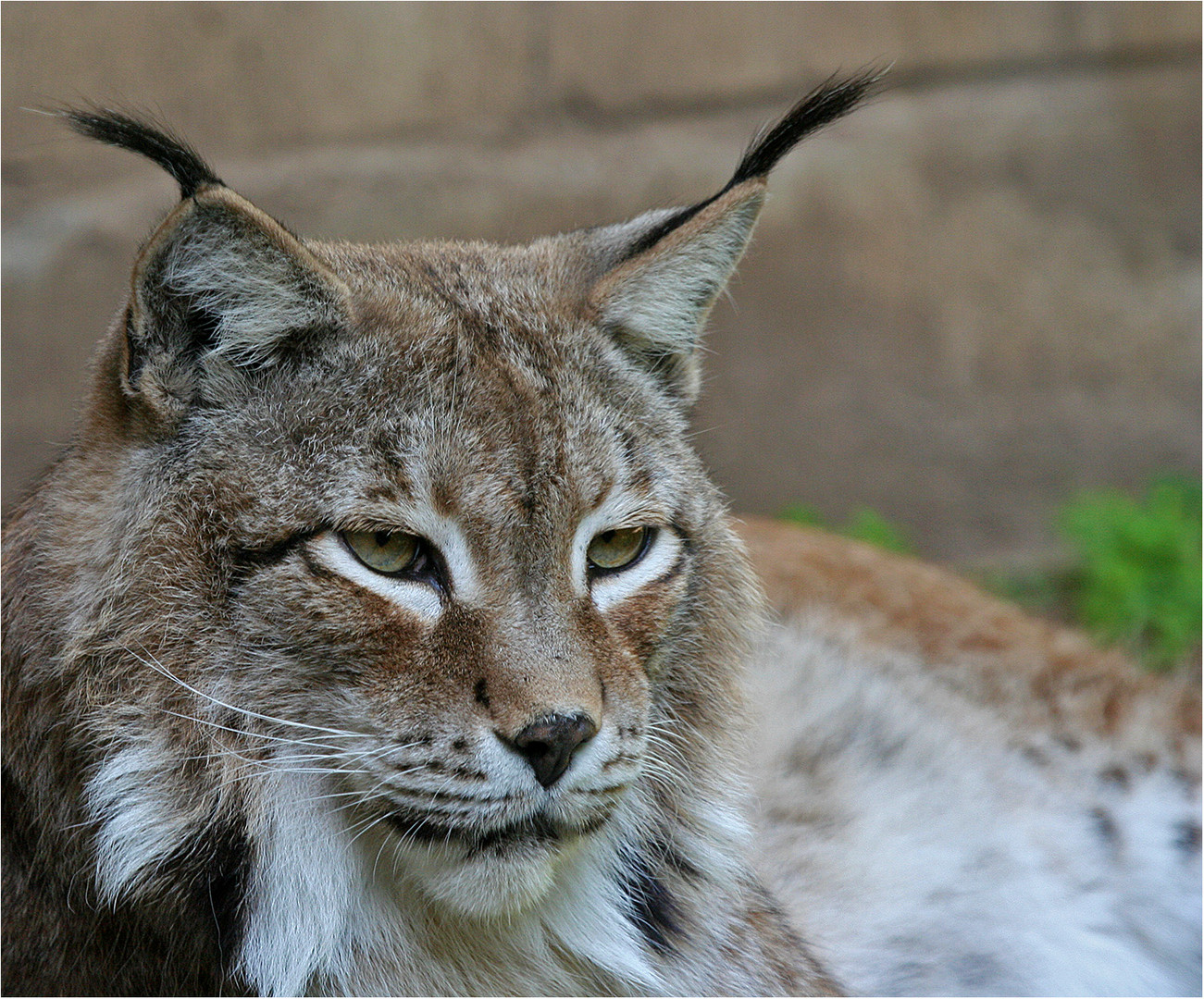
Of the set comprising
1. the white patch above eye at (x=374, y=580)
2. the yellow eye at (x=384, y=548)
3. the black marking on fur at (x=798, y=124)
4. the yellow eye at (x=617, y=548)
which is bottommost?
the white patch above eye at (x=374, y=580)

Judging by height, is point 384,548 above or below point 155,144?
below

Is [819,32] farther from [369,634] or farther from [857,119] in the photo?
[369,634]

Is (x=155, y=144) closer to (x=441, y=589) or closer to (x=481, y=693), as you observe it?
(x=441, y=589)

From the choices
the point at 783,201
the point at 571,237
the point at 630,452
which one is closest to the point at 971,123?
the point at 783,201

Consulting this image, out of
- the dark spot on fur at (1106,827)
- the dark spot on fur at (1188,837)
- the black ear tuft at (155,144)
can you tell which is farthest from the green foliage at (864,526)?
the black ear tuft at (155,144)

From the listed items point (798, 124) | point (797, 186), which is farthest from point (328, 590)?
point (797, 186)

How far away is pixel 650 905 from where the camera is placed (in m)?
3.14

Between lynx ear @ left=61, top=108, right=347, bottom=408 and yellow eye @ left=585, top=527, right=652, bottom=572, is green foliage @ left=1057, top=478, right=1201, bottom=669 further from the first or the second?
lynx ear @ left=61, top=108, right=347, bottom=408

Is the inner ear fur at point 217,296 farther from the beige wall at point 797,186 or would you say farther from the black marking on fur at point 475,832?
the beige wall at point 797,186

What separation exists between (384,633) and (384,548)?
0.60ft

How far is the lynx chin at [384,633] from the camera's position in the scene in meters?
2.59

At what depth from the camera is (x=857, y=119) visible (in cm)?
754

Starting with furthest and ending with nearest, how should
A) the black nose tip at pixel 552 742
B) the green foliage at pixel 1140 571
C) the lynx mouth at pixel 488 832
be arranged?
the green foliage at pixel 1140 571 → the lynx mouth at pixel 488 832 → the black nose tip at pixel 552 742

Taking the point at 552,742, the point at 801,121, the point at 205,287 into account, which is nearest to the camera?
the point at 552,742
